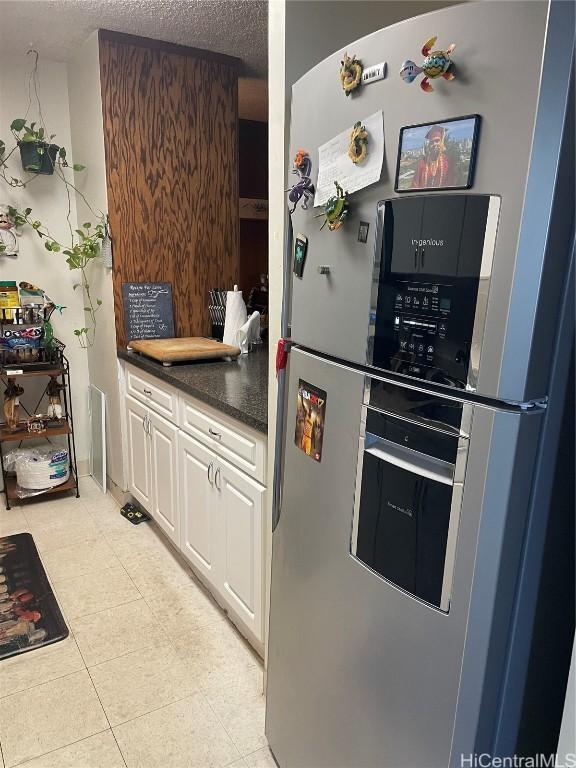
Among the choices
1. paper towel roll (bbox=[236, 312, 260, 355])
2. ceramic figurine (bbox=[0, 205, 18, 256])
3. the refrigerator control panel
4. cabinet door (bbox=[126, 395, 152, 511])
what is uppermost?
ceramic figurine (bbox=[0, 205, 18, 256])

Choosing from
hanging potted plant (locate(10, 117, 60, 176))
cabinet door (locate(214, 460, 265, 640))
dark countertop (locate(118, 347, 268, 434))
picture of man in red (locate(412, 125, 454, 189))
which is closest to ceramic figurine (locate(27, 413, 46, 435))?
dark countertop (locate(118, 347, 268, 434))

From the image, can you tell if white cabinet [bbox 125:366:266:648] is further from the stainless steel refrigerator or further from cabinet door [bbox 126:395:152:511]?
the stainless steel refrigerator

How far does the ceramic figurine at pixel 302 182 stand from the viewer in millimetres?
1177

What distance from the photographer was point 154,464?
104 inches

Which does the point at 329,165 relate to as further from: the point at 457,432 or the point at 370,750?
the point at 370,750

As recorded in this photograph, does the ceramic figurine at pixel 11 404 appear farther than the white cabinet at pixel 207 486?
Yes

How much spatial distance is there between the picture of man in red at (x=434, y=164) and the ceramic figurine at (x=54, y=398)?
2.75m

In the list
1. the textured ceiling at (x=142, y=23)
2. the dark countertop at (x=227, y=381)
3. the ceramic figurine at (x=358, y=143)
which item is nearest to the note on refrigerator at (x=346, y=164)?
the ceramic figurine at (x=358, y=143)

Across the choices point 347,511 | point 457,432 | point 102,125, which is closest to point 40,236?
point 102,125

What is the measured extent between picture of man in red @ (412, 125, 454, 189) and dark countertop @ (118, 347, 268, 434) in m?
0.93

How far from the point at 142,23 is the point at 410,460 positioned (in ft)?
8.17

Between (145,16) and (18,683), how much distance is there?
2.72 meters

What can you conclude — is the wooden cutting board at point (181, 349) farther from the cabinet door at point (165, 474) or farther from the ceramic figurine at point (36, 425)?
the ceramic figurine at point (36, 425)

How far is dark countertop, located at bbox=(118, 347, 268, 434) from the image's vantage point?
1.80 metres
